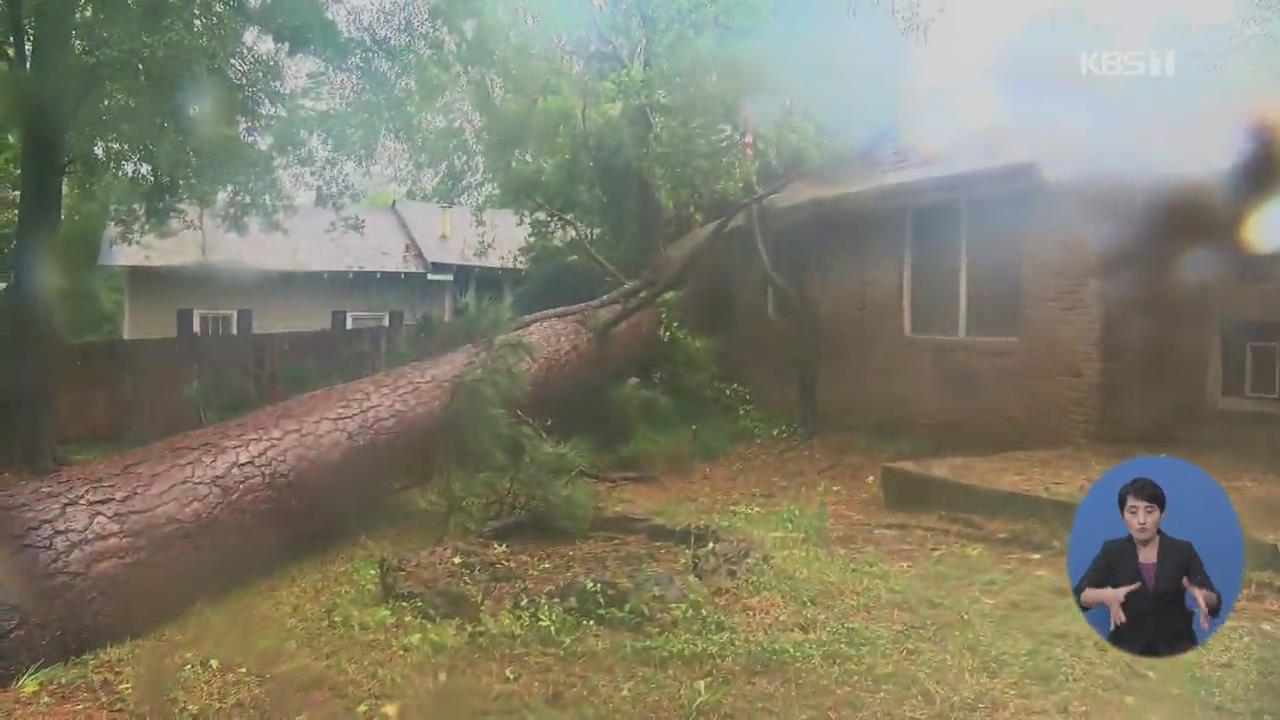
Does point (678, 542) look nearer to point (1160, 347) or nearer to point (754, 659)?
point (754, 659)

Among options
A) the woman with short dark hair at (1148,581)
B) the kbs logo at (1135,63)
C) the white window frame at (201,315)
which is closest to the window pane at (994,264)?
the kbs logo at (1135,63)

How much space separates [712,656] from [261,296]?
1219 millimetres

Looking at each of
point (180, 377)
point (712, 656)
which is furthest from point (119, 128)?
point (712, 656)

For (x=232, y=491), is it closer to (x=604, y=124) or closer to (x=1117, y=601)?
(x=604, y=124)

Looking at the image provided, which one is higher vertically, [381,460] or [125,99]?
[125,99]

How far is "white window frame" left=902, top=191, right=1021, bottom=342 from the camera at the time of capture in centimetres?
252

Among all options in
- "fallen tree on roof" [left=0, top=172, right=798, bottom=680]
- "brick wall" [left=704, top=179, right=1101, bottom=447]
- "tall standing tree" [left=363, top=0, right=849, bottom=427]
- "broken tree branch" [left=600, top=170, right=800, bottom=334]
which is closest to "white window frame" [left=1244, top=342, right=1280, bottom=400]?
"brick wall" [left=704, top=179, right=1101, bottom=447]

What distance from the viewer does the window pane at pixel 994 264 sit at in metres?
2.34

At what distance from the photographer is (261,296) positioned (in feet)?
6.89

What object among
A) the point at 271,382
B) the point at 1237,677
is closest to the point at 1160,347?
the point at 1237,677

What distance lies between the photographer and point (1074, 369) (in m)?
2.54

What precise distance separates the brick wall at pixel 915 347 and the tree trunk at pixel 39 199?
1.55m

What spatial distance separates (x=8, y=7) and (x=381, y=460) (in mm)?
1244

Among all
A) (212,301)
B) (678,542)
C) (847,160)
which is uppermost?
(847,160)
